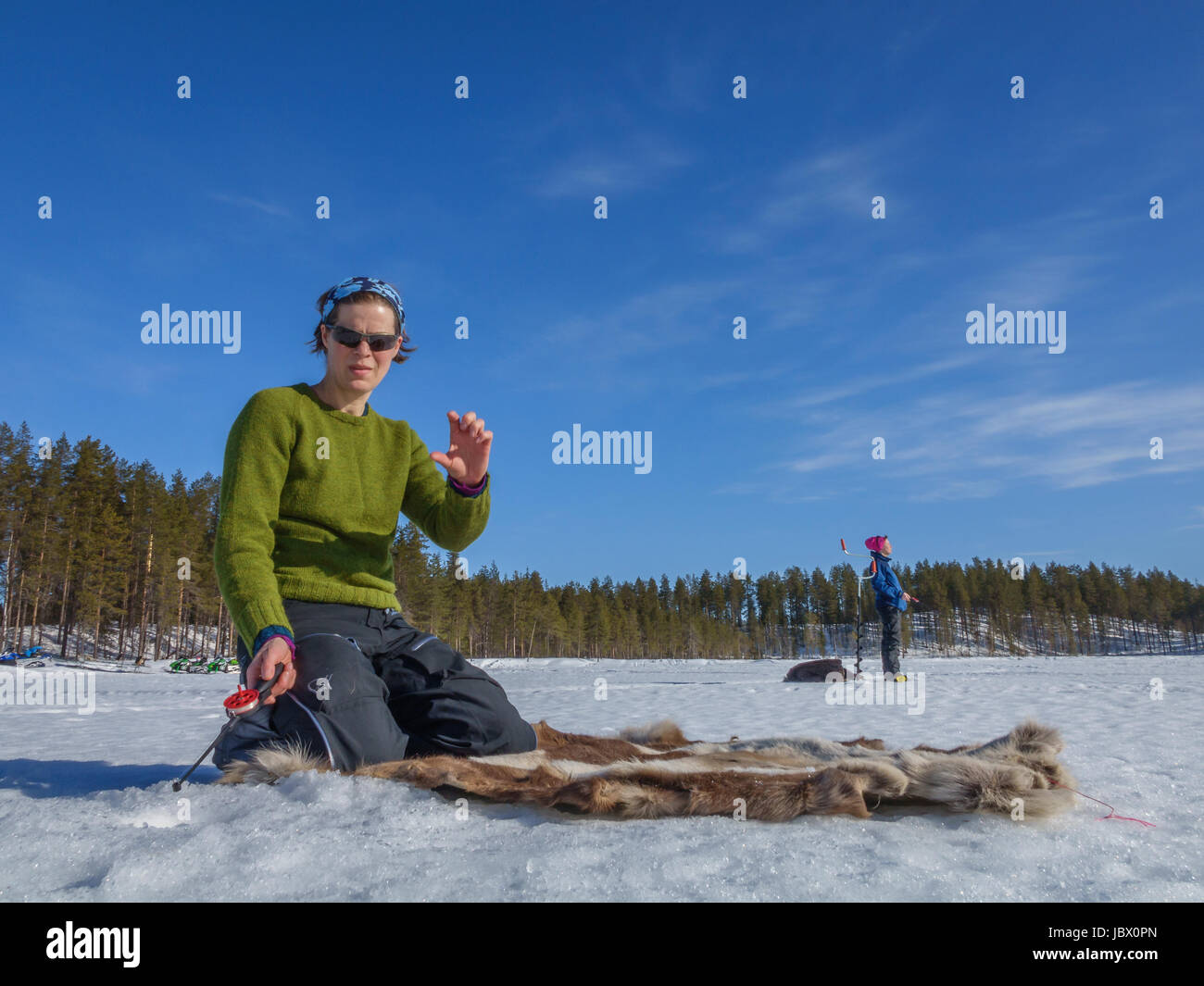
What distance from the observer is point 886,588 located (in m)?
11.2

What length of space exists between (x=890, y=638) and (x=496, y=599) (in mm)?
59898

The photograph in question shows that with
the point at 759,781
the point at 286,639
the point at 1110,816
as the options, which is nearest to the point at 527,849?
the point at 759,781

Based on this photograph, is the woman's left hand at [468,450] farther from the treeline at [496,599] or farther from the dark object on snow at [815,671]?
the dark object on snow at [815,671]

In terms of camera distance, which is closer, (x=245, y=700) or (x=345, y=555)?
(x=245, y=700)

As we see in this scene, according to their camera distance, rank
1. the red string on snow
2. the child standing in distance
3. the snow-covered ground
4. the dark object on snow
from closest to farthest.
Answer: the snow-covered ground
the red string on snow
the child standing in distance
the dark object on snow

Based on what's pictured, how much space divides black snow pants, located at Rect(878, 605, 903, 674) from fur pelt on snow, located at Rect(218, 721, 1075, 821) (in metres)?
8.78

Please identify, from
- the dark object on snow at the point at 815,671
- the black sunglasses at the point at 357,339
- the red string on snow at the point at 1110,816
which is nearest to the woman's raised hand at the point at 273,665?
the black sunglasses at the point at 357,339

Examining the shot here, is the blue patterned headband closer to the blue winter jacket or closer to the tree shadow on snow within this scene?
the tree shadow on snow

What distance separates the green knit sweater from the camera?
8.47 ft

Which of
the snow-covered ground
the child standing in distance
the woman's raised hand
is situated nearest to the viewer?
the snow-covered ground

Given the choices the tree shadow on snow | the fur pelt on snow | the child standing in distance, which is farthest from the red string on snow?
the child standing in distance

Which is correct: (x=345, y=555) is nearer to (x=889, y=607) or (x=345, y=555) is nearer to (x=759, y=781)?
(x=759, y=781)
